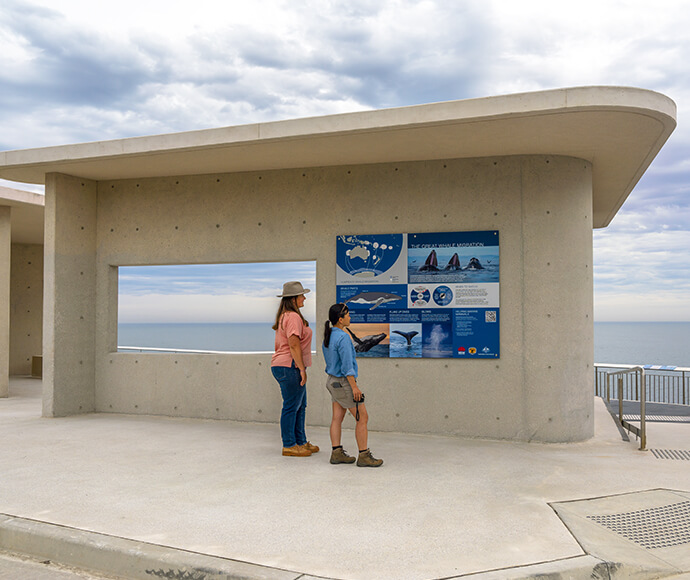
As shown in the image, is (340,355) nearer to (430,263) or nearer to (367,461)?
(367,461)

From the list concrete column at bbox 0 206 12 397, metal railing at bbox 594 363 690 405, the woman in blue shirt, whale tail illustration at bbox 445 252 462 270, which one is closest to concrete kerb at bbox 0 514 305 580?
the woman in blue shirt

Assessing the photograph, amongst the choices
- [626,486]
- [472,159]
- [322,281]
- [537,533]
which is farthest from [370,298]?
[537,533]

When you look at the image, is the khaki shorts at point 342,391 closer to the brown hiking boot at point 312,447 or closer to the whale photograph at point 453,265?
the brown hiking boot at point 312,447

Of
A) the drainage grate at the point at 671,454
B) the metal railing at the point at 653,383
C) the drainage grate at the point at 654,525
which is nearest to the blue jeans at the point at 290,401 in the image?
the drainage grate at the point at 654,525

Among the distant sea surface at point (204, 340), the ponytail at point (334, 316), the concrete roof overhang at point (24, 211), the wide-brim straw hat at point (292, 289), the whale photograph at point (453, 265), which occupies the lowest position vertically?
the distant sea surface at point (204, 340)

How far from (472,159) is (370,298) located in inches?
86.3

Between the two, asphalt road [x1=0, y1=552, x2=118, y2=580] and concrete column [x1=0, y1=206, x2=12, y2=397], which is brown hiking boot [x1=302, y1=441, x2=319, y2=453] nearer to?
asphalt road [x1=0, y1=552, x2=118, y2=580]

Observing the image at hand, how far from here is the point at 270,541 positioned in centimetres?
406

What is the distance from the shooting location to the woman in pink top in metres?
6.43

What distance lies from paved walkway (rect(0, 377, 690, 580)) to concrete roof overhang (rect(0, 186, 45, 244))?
17.8 ft

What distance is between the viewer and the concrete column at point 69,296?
9102 mm

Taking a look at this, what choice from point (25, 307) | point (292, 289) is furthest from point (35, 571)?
point (25, 307)

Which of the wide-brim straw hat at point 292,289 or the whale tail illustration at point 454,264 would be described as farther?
the whale tail illustration at point 454,264

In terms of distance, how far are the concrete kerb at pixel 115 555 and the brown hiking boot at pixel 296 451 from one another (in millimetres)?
2599
